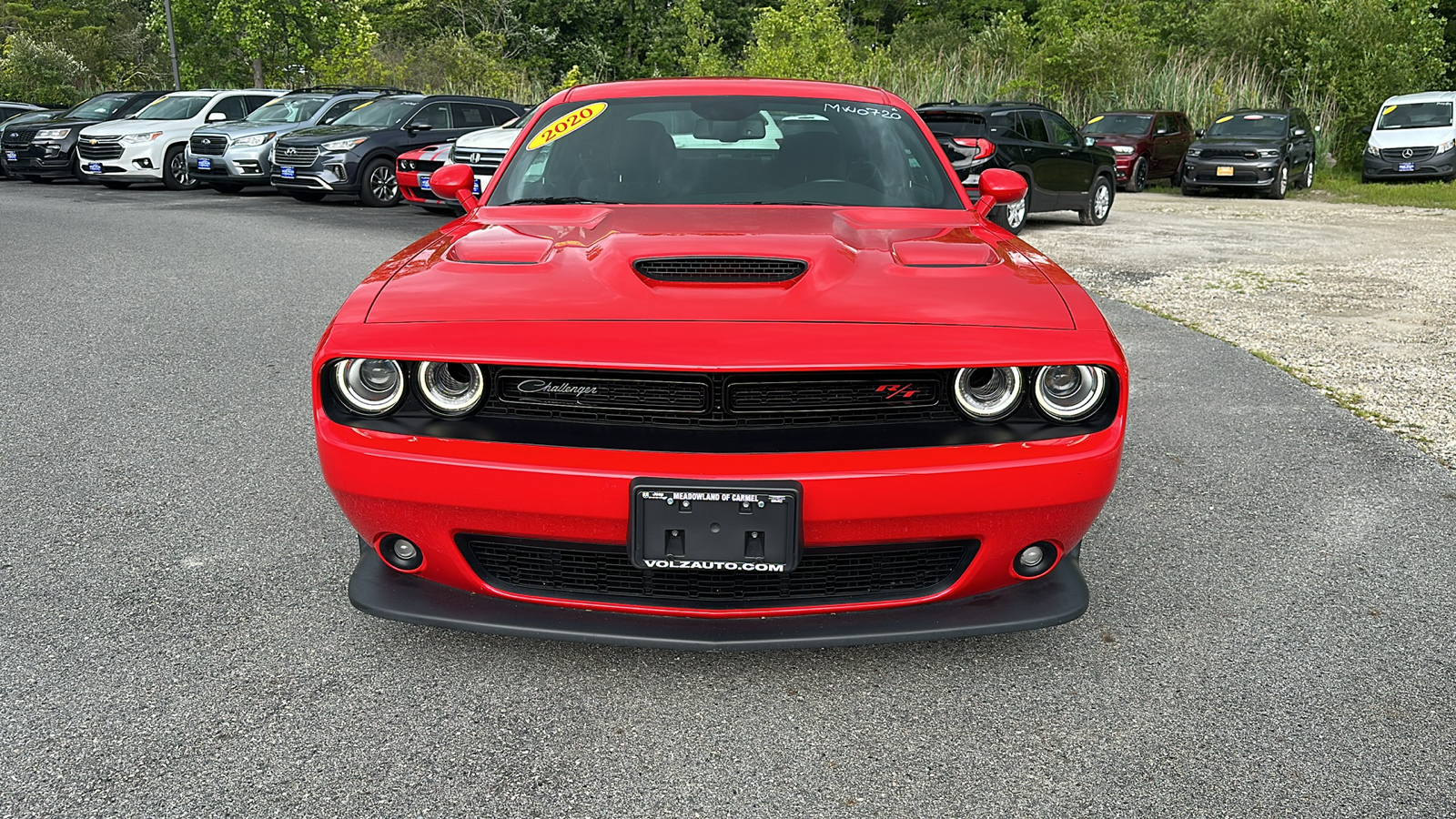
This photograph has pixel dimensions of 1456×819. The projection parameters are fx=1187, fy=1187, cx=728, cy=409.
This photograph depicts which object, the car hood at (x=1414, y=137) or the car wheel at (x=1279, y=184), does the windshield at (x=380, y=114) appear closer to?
the car wheel at (x=1279, y=184)

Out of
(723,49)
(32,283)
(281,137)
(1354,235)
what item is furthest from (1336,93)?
(723,49)

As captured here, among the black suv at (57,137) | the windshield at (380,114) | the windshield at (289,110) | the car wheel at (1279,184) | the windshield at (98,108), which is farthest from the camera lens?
the windshield at (98,108)

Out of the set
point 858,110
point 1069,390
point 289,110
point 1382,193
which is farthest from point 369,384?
point 1382,193

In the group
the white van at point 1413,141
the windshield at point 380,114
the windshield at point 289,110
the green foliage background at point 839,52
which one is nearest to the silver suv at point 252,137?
the windshield at point 289,110

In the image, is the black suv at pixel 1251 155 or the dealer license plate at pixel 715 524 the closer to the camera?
the dealer license plate at pixel 715 524

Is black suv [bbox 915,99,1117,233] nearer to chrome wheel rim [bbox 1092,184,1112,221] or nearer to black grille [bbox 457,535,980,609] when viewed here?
chrome wheel rim [bbox 1092,184,1112,221]

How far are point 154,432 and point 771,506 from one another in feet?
11.8

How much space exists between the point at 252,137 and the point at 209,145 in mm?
924

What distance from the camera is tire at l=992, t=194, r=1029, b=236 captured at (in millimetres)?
13398

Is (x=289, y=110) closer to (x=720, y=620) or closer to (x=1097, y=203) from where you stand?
(x=1097, y=203)

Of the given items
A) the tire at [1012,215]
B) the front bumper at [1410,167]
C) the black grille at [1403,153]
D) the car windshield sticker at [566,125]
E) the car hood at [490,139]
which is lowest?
the front bumper at [1410,167]

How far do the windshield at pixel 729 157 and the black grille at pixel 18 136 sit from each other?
20319 millimetres

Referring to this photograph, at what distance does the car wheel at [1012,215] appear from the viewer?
13398mm

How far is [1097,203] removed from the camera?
15102 millimetres
